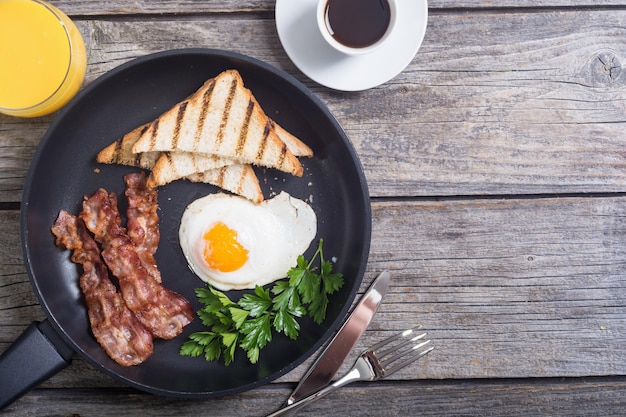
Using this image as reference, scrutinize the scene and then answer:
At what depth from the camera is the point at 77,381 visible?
2158 mm

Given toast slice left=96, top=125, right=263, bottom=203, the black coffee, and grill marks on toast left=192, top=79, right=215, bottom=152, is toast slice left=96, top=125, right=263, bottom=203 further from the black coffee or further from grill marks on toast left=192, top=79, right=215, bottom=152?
the black coffee

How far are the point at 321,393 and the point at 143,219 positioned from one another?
0.87m

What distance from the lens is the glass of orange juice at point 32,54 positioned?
Answer: 1955 millimetres

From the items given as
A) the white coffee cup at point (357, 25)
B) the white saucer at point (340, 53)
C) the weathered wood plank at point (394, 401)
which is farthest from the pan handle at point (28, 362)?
the white coffee cup at point (357, 25)

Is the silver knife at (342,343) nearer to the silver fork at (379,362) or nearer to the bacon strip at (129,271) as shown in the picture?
the silver fork at (379,362)

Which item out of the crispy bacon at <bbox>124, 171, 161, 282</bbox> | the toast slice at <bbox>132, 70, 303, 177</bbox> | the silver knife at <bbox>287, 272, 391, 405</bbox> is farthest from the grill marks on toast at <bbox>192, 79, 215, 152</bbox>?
the silver knife at <bbox>287, 272, 391, 405</bbox>

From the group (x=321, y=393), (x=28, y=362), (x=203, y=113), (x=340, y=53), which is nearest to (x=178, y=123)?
(x=203, y=113)

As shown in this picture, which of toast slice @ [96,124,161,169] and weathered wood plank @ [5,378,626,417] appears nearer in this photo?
toast slice @ [96,124,161,169]

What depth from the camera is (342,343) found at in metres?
2.13

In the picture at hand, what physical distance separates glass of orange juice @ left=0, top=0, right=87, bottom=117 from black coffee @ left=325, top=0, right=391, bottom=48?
2.90 ft

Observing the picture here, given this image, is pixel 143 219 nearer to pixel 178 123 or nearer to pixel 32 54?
pixel 178 123

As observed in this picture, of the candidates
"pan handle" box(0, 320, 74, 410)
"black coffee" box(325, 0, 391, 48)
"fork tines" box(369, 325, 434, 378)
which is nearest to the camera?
"pan handle" box(0, 320, 74, 410)

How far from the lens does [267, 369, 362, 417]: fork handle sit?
2.08 metres

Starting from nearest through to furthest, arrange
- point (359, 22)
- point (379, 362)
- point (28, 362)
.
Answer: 1. point (28, 362)
2. point (359, 22)
3. point (379, 362)
